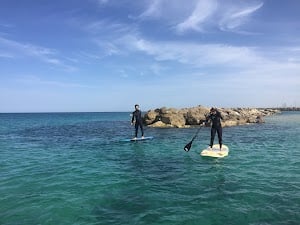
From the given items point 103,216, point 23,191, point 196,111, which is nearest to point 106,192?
point 103,216

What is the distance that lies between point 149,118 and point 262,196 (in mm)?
37104

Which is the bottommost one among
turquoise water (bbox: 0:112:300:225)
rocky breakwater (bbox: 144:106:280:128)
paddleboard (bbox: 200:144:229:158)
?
turquoise water (bbox: 0:112:300:225)

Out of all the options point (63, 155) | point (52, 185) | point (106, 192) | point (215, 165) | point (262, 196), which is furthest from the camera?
point (63, 155)

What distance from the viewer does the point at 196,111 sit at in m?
45.2

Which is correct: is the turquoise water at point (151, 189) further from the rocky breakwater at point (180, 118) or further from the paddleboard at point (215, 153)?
the rocky breakwater at point (180, 118)

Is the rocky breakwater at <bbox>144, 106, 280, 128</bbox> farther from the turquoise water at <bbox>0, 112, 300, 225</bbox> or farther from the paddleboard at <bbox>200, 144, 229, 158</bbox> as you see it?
the paddleboard at <bbox>200, 144, 229, 158</bbox>

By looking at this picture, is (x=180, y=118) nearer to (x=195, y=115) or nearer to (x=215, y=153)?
(x=195, y=115)

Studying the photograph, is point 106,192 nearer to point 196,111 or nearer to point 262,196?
point 262,196

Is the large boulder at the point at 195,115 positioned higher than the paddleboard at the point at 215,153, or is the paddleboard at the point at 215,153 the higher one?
the large boulder at the point at 195,115

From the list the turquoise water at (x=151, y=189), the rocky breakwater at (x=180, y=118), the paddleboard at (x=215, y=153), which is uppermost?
the rocky breakwater at (x=180, y=118)

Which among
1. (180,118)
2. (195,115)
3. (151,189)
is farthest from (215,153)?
(180,118)

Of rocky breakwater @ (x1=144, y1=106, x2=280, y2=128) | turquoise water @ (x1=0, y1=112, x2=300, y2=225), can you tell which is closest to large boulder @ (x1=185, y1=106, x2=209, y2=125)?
rocky breakwater @ (x1=144, y1=106, x2=280, y2=128)

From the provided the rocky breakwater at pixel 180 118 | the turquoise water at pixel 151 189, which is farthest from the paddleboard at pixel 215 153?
the rocky breakwater at pixel 180 118

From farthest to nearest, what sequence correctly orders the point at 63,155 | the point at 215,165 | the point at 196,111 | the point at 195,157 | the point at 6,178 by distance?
1. the point at 196,111
2. the point at 63,155
3. the point at 195,157
4. the point at 215,165
5. the point at 6,178
